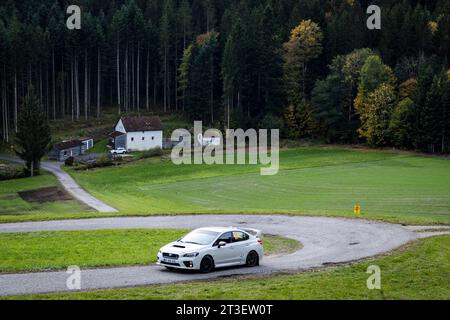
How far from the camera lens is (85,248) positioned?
27.8 metres

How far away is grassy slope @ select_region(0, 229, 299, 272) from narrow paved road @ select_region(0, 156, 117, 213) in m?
14.6

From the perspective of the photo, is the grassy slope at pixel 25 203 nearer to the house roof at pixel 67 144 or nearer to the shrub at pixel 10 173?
the shrub at pixel 10 173

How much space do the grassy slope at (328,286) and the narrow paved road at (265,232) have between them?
141 centimetres

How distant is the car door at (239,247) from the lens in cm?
2564

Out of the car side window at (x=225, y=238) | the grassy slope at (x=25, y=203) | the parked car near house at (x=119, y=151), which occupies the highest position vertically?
the car side window at (x=225, y=238)

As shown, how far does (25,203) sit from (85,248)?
95.0 feet

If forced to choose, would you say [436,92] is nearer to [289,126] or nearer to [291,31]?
[289,126]

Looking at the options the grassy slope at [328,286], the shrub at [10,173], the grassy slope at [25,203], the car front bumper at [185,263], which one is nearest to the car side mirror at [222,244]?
the car front bumper at [185,263]

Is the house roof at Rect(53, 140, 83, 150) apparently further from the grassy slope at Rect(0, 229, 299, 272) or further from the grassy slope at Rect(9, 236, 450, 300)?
the grassy slope at Rect(9, 236, 450, 300)

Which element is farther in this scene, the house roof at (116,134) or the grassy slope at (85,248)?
the house roof at (116,134)

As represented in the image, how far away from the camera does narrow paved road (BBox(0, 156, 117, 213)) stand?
49.6 metres

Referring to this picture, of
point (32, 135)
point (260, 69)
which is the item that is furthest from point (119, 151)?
point (260, 69)

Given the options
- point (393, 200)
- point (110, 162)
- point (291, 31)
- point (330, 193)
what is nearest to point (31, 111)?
point (110, 162)

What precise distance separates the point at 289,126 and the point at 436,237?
232ft
